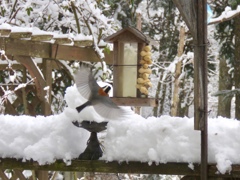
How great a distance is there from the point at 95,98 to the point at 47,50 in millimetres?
2642

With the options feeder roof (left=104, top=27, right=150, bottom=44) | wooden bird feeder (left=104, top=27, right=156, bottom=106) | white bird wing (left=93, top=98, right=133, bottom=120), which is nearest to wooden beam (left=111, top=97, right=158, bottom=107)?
wooden bird feeder (left=104, top=27, right=156, bottom=106)

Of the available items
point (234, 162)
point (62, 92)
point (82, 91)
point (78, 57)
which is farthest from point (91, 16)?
point (234, 162)

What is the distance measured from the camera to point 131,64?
3.25 meters

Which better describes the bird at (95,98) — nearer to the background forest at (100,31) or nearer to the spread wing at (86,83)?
the spread wing at (86,83)

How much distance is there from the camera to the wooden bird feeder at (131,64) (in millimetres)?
3166

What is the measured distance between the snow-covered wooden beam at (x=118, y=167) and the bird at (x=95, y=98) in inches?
8.4

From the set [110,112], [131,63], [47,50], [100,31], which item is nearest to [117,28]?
[100,31]

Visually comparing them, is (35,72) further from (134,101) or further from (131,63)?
(134,101)

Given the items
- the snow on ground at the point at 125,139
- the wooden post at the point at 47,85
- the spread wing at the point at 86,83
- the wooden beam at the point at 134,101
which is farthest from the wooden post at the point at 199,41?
the wooden post at the point at 47,85

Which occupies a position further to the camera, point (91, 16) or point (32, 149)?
point (91, 16)

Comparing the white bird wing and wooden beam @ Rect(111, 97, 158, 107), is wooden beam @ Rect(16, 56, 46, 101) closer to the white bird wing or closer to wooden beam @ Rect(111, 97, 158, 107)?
wooden beam @ Rect(111, 97, 158, 107)

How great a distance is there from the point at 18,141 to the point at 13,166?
114 mm

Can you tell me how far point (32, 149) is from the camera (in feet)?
7.31

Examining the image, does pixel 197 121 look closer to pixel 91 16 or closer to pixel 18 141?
pixel 18 141
